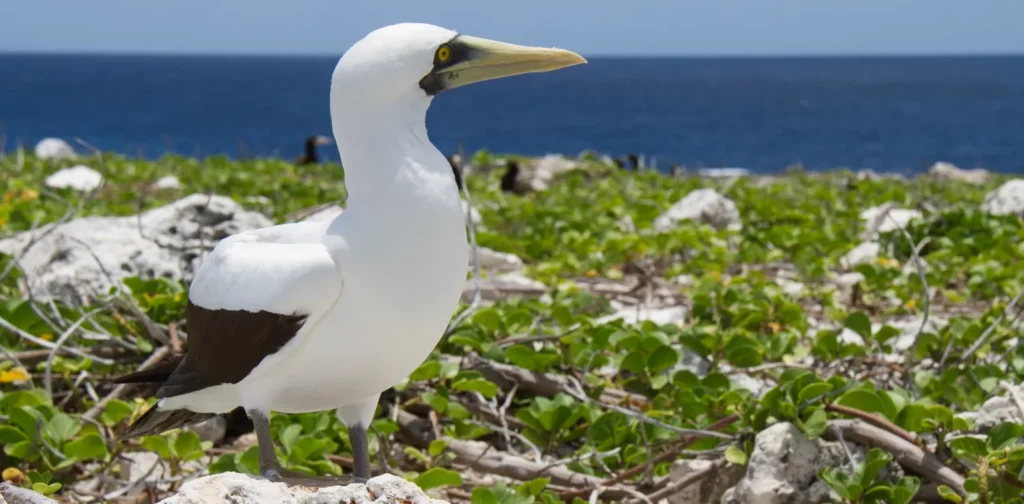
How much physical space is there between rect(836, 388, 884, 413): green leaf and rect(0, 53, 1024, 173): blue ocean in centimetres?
3079

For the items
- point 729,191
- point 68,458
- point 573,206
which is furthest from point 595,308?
point 729,191

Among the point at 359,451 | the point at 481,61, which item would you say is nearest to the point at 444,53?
the point at 481,61

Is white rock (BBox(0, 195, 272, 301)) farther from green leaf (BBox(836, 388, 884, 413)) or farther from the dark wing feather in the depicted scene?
green leaf (BBox(836, 388, 884, 413))

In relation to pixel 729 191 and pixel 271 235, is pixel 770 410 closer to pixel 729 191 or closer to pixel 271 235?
pixel 271 235

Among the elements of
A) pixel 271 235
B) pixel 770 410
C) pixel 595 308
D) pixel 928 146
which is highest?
pixel 271 235

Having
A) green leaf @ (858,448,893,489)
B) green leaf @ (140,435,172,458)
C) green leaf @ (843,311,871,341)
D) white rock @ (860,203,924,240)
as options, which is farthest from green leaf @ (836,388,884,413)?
white rock @ (860,203,924,240)

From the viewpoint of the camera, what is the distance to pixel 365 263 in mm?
2322

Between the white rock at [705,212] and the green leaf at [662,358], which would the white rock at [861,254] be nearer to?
the white rock at [705,212]

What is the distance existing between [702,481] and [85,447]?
1.80 m

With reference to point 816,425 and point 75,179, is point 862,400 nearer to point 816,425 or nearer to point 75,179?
point 816,425

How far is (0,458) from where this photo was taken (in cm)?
346

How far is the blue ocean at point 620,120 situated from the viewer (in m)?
59.7

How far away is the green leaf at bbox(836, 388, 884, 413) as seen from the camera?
10.3 ft

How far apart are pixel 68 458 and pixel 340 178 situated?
763cm
